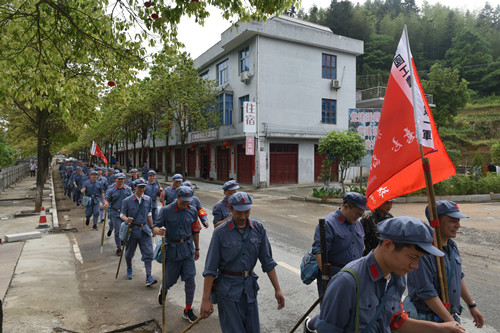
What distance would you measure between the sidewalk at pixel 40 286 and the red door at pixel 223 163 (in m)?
19.5

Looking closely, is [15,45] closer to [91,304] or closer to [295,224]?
[91,304]

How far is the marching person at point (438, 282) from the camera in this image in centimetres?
266

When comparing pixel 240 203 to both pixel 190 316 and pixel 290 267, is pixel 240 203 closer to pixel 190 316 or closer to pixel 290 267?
pixel 190 316

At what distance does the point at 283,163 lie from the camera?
2589 cm

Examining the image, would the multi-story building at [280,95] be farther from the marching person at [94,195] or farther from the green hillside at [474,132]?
the green hillside at [474,132]

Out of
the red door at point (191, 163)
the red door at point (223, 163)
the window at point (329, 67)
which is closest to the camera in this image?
the window at point (329, 67)

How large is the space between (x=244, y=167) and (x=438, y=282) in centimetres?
2417

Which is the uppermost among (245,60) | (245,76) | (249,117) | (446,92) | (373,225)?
(446,92)

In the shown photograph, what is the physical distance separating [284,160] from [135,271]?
1981 centimetres

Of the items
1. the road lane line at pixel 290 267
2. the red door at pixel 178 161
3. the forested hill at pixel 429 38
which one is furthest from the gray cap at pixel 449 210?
the forested hill at pixel 429 38

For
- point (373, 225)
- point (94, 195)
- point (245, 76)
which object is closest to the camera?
point (373, 225)

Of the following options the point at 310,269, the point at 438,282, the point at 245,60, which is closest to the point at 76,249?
the point at 310,269

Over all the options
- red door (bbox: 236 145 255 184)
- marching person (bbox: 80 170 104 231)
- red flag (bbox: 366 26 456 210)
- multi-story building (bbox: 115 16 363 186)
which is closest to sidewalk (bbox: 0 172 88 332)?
marching person (bbox: 80 170 104 231)

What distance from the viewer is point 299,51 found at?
1026 inches
